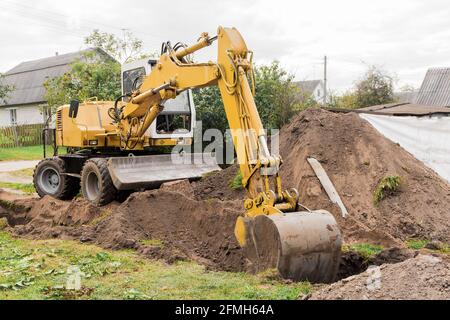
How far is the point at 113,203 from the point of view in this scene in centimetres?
1065

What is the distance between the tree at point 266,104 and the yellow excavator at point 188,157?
16.3ft

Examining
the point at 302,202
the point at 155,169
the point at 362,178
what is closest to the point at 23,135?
the point at 155,169

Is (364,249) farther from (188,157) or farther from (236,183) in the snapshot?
(188,157)

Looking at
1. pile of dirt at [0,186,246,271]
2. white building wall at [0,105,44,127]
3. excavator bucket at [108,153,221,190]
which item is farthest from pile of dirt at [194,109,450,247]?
white building wall at [0,105,44,127]

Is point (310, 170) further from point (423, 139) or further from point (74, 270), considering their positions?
point (74, 270)

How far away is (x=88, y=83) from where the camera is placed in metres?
20.9

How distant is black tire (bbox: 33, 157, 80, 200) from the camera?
484 inches

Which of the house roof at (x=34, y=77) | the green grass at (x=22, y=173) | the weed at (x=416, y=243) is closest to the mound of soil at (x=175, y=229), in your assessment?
the weed at (x=416, y=243)

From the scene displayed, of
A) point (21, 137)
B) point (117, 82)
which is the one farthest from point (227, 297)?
point (21, 137)

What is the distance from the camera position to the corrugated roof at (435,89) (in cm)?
2573

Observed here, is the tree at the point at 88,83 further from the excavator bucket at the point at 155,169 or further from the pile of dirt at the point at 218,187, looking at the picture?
the pile of dirt at the point at 218,187

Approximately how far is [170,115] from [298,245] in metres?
6.27

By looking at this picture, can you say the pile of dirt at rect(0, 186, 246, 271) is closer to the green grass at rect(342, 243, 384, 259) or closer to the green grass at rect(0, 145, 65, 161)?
the green grass at rect(342, 243, 384, 259)
